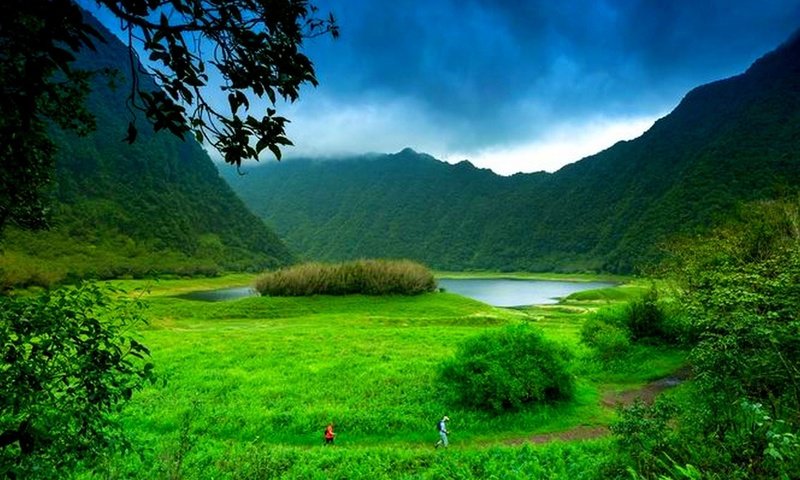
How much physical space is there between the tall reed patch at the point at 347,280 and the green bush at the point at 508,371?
→ 6448cm

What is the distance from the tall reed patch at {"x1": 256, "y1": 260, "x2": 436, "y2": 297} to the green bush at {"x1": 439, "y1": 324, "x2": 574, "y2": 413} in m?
64.5

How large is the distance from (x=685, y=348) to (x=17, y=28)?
124ft

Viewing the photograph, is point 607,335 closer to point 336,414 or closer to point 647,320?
point 647,320

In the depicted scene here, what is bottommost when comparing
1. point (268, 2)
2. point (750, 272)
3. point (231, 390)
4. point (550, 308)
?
point (550, 308)

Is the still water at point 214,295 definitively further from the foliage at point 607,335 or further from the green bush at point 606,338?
the green bush at point 606,338

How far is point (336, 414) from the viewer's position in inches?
813

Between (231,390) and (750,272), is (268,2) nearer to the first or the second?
(231,390)

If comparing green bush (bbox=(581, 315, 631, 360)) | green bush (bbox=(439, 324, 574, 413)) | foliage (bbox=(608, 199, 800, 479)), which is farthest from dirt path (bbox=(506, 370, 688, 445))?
green bush (bbox=(581, 315, 631, 360))

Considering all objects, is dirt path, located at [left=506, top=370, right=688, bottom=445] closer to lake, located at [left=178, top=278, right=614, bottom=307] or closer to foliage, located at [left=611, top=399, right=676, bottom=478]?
foliage, located at [left=611, top=399, right=676, bottom=478]

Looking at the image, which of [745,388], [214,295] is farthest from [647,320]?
[214,295]

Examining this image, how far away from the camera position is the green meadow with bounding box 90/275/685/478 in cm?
1514

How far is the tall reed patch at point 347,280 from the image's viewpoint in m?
87.8

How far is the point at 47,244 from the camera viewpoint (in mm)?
157625

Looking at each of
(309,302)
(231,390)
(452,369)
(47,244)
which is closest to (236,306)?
(309,302)
